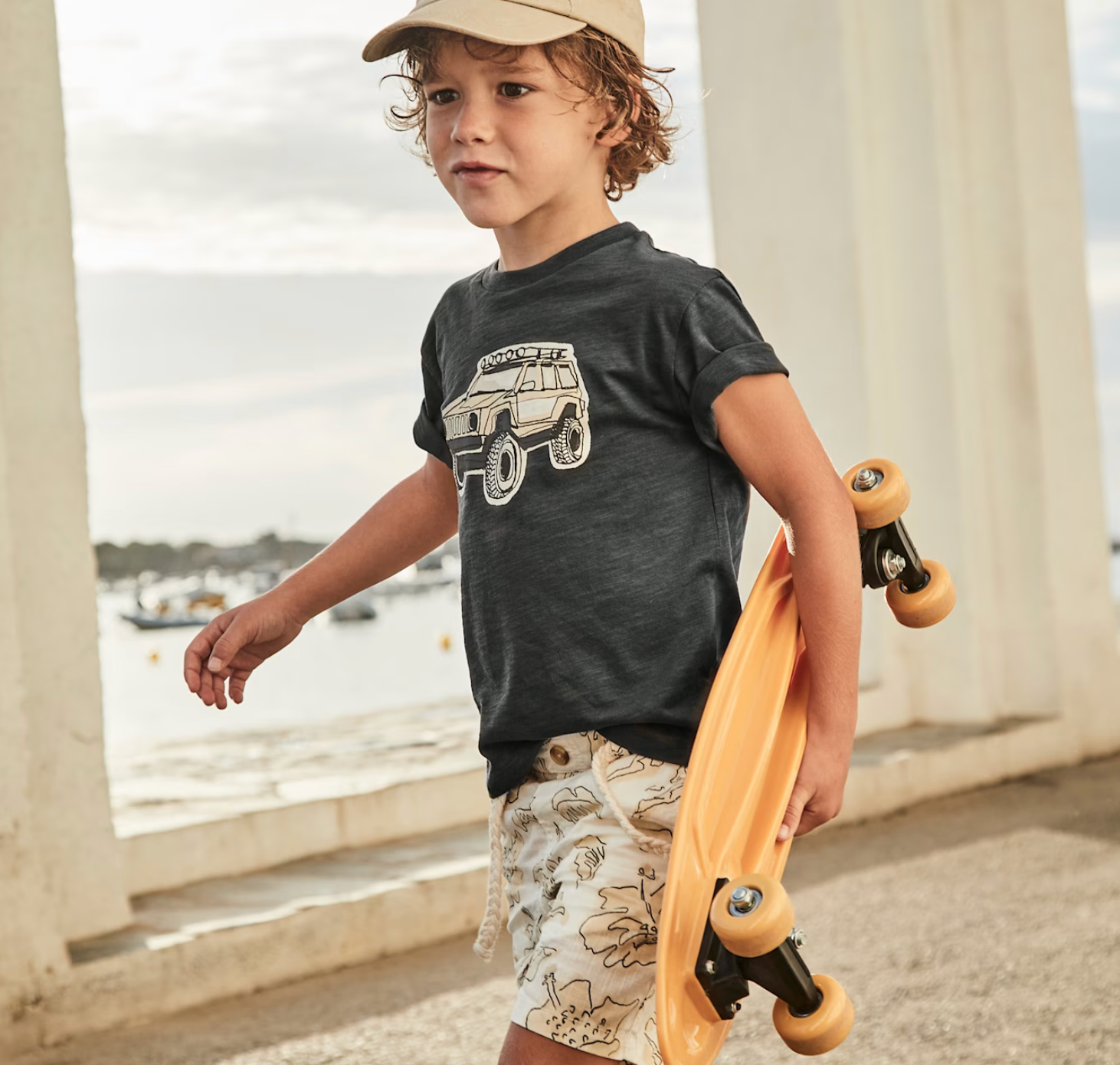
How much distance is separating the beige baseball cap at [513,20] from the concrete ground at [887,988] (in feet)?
5.18

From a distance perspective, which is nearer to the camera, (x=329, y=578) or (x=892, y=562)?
(x=892, y=562)

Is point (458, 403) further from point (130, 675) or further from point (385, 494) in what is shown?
point (130, 675)

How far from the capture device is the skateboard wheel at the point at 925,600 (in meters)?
1.38

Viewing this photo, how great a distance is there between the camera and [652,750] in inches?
50.4

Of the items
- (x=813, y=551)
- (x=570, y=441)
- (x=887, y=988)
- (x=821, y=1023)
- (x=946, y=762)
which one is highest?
(x=570, y=441)

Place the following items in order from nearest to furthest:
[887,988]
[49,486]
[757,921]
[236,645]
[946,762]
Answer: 1. [757,921]
2. [236,645]
3. [887,988]
4. [49,486]
5. [946,762]

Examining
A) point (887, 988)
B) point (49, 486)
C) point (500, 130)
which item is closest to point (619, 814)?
point (500, 130)

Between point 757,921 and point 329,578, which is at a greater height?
point 329,578

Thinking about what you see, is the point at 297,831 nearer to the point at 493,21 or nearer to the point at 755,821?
the point at 755,821

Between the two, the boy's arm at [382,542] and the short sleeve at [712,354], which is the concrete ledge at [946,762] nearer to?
the boy's arm at [382,542]

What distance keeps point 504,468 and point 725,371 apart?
239 mm

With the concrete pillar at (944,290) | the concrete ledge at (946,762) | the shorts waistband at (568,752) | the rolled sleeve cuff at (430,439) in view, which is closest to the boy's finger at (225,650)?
the rolled sleeve cuff at (430,439)

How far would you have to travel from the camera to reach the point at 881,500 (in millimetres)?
1324

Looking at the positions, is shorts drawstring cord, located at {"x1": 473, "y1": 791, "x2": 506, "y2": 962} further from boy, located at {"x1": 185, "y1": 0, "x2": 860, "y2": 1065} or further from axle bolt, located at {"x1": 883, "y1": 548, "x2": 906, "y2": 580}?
axle bolt, located at {"x1": 883, "y1": 548, "x2": 906, "y2": 580}
